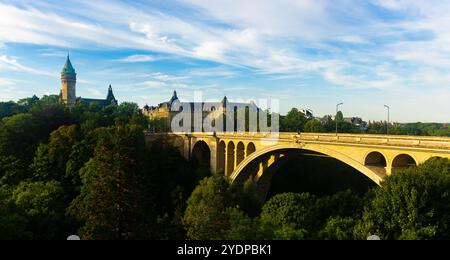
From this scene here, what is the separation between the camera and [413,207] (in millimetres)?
17594

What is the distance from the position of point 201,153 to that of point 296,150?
23549 millimetres

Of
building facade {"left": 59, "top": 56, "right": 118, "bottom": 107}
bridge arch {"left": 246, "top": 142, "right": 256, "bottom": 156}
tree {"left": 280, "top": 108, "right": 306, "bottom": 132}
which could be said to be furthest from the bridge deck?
building facade {"left": 59, "top": 56, "right": 118, "bottom": 107}

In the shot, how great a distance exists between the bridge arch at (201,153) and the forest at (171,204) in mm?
10113

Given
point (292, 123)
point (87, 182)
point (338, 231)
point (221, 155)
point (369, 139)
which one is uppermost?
point (292, 123)

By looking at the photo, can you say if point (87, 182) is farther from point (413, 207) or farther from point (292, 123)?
point (292, 123)

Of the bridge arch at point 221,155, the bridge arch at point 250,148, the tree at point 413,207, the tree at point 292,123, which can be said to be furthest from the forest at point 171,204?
the tree at point 292,123

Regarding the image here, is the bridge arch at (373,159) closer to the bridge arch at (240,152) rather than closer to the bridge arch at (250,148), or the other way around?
the bridge arch at (250,148)

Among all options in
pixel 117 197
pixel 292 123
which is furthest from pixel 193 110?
pixel 117 197

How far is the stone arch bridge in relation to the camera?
880 inches

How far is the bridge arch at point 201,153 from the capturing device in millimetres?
56188

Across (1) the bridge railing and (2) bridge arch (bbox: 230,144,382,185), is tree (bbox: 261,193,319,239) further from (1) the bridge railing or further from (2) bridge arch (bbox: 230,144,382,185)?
(1) the bridge railing

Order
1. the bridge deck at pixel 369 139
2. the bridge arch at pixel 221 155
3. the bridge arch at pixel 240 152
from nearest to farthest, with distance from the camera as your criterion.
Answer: the bridge deck at pixel 369 139 → the bridge arch at pixel 240 152 → the bridge arch at pixel 221 155
